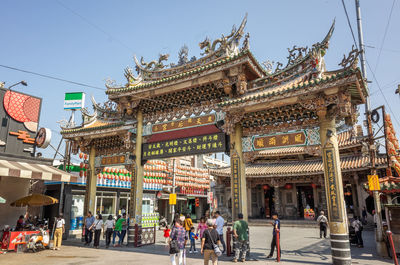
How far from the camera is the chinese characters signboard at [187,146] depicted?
444 inches

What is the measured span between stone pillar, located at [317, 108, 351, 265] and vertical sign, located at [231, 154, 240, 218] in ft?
10.1

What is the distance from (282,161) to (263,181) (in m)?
2.77

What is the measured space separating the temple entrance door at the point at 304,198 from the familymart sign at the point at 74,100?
72.8 feet

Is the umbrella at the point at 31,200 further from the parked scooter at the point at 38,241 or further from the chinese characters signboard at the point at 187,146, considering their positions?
the chinese characters signboard at the point at 187,146

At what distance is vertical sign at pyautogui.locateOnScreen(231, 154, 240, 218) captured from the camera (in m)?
10.3

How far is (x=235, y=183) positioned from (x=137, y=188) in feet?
17.1

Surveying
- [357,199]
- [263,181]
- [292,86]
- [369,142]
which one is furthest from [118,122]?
[357,199]

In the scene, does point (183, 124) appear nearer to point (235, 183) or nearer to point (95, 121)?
point (235, 183)

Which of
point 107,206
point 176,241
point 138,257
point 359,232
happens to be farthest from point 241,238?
point 107,206

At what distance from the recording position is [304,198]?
2678cm

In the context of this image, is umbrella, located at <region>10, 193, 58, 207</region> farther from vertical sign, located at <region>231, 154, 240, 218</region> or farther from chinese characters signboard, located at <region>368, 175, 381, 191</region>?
chinese characters signboard, located at <region>368, 175, 381, 191</region>

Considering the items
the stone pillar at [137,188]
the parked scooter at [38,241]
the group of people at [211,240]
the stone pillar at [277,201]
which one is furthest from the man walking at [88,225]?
the stone pillar at [277,201]

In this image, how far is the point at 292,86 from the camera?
967 cm

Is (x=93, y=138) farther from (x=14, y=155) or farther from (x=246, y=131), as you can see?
(x=246, y=131)
